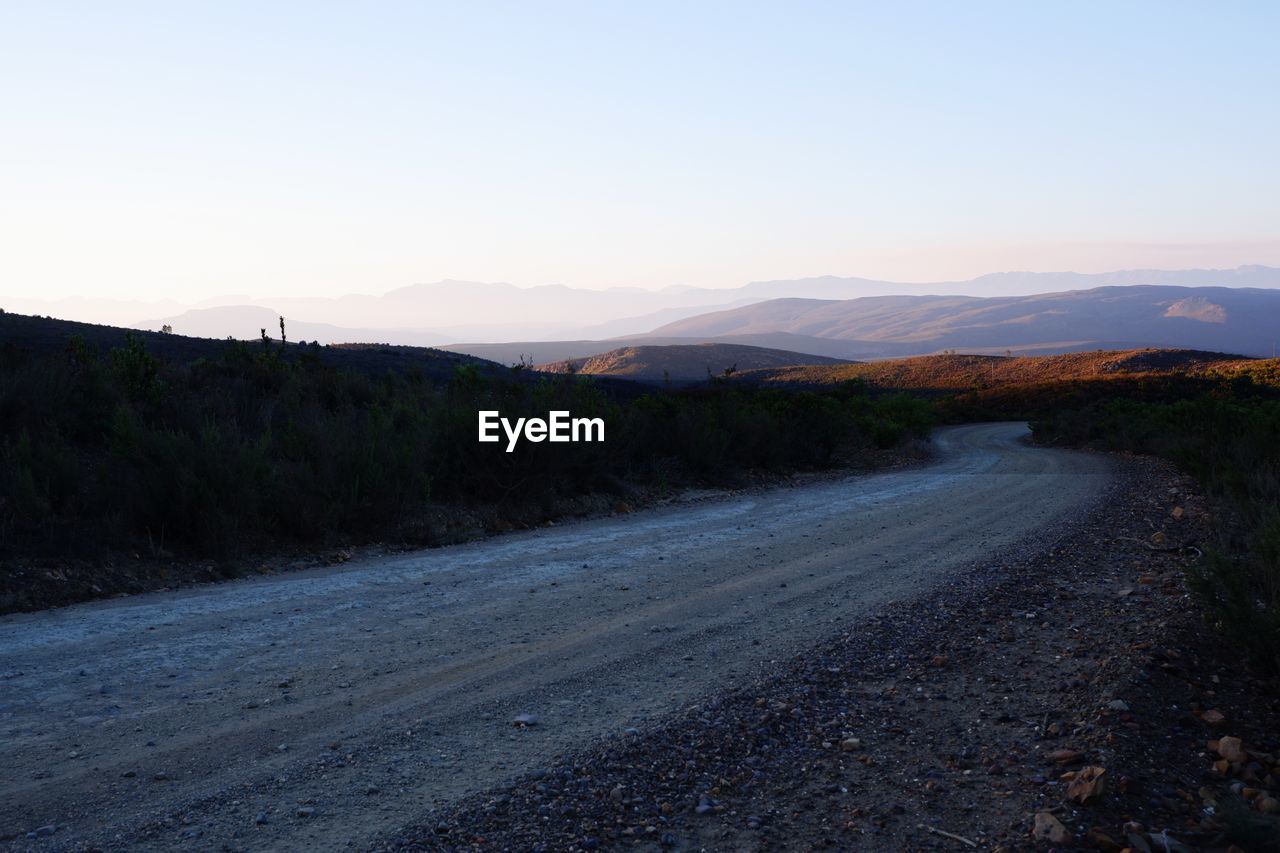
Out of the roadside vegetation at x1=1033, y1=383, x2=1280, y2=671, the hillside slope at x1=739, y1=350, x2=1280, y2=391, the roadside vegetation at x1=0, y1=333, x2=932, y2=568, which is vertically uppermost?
the roadside vegetation at x1=0, y1=333, x2=932, y2=568

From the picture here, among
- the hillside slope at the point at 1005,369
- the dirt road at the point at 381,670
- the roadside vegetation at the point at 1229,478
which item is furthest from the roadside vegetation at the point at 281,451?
the hillside slope at the point at 1005,369

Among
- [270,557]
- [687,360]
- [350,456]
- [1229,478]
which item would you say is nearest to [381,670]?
[270,557]

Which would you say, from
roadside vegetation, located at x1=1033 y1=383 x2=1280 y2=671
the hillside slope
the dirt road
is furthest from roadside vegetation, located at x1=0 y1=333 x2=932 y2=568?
the hillside slope

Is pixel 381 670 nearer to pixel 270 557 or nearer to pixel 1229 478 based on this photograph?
pixel 270 557

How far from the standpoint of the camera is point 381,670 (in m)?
6.36

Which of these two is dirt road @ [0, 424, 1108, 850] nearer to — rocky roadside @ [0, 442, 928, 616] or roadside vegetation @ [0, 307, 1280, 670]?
rocky roadside @ [0, 442, 928, 616]

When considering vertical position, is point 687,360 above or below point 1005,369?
above

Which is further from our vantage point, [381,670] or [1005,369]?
[1005,369]

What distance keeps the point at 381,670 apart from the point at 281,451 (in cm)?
761

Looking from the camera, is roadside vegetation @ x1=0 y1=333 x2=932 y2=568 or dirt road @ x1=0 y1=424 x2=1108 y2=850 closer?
dirt road @ x1=0 y1=424 x2=1108 y2=850

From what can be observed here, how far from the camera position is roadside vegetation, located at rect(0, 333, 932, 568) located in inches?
408

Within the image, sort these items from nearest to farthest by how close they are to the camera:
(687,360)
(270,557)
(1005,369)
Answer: (270,557)
(1005,369)
(687,360)

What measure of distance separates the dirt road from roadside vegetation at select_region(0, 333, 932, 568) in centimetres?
148

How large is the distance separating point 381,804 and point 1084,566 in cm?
784
